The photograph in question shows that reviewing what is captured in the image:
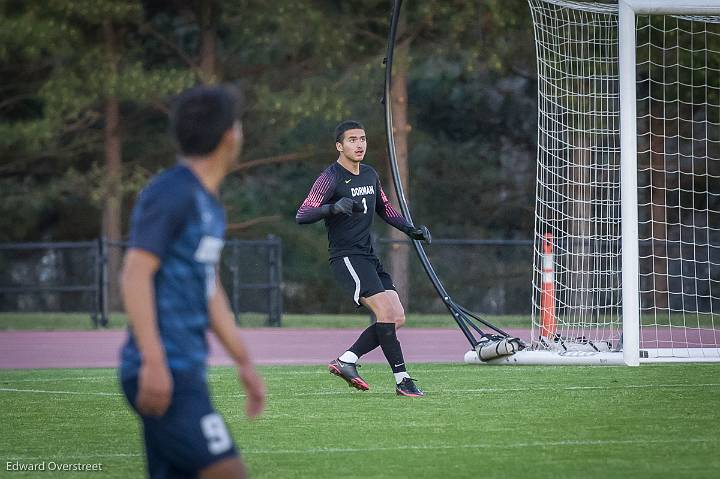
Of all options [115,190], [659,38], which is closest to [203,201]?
[659,38]

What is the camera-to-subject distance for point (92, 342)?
20.4 m

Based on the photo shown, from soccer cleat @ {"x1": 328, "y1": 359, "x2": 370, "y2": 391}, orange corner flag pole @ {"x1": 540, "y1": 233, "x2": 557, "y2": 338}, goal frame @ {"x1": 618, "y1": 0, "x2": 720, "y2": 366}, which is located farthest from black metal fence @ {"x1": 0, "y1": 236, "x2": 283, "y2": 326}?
soccer cleat @ {"x1": 328, "y1": 359, "x2": 370, "y2": 391}

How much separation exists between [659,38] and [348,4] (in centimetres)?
870

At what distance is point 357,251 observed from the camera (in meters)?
10.6

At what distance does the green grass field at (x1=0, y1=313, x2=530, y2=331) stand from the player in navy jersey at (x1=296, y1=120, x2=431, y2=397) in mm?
13384

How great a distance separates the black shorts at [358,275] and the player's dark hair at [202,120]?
249 inches

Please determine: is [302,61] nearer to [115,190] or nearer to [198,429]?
[115,190]

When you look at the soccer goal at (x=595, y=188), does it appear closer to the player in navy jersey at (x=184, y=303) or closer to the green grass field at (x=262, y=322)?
the green grass field at (x=262, y=322)

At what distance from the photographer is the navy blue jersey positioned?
13.3ft

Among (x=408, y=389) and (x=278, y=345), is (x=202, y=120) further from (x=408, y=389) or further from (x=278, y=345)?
A: (x=278, y=345)

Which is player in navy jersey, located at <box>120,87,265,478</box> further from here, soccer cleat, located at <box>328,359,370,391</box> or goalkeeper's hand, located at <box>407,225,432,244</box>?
goalkeeper's hand, located at <box>407,225,432,244</box>

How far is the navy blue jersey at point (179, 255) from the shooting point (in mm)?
4059

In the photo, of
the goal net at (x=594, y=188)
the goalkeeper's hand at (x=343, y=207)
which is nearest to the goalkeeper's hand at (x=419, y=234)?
the goalkeeper's hand at (x=343, y=207)

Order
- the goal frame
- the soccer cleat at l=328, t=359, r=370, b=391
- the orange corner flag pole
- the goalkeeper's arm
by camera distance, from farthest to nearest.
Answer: the orange corner flag pole, the goal frame, the goalkeeper's arm, the soccer cleat at l=328, t=359, r=370, b=391
